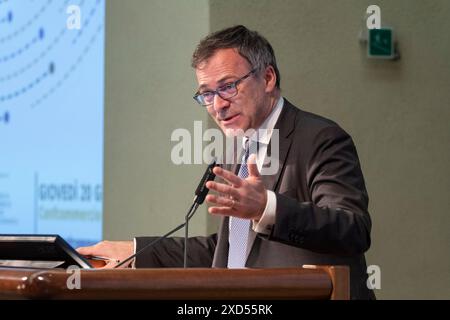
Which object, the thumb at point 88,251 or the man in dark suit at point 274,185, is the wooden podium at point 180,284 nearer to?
the man in dark suit at point 274,185

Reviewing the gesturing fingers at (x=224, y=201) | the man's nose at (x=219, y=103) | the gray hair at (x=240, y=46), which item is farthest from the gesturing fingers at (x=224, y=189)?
the gray hair at (x=240, y=46)

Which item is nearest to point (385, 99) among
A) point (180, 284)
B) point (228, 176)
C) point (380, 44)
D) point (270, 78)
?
point (380, 44)

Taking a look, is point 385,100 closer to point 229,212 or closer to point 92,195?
point 92,195

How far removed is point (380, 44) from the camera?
3799 mm

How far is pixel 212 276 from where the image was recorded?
170cm

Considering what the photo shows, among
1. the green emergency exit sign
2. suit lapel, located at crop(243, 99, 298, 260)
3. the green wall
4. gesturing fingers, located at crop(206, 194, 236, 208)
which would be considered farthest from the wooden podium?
the green emergency exit sign

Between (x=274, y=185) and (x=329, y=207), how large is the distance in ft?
0.98

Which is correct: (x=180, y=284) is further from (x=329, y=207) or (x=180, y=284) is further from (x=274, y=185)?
(x=274, y=185)

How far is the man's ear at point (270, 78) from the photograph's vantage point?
2688 mm

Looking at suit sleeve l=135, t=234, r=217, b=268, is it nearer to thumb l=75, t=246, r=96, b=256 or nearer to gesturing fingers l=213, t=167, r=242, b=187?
thumb l=75, t=246, r=96, b=256

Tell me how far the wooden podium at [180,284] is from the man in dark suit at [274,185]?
0.24 metres

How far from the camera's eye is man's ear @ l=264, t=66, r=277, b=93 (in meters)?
2.69
